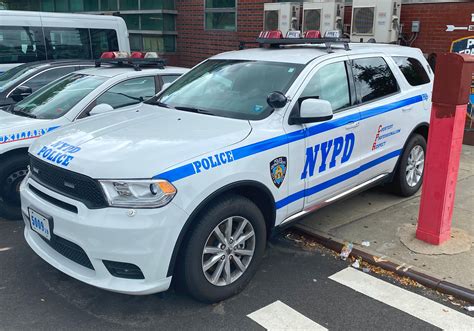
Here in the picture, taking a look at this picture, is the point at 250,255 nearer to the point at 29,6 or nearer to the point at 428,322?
the point at 428,322

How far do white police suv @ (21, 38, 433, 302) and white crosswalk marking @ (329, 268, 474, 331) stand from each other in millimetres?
680

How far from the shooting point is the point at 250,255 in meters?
3.53

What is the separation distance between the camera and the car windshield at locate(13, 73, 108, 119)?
16.8ft

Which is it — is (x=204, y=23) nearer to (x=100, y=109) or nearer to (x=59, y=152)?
(x=100, y=109)

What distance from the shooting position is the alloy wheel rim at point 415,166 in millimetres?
5320

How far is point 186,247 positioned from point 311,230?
1873 mm

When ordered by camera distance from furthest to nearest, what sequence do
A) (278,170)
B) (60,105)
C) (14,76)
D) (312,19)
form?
(312,19) < (14,76) < (60,105) < (278,170)

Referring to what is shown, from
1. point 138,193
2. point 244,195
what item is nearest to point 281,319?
point 244,195

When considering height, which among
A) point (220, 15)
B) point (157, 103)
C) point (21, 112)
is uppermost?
point (220, 15)

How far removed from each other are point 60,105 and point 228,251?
2946 mm

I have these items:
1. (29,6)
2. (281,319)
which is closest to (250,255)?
(281,319)

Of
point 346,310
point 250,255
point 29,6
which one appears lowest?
point 346,310

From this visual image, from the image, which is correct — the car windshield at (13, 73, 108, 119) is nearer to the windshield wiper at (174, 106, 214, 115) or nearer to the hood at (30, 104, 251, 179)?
the hood at (30, 104, 251, 179)

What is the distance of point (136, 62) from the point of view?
19.3 feet
